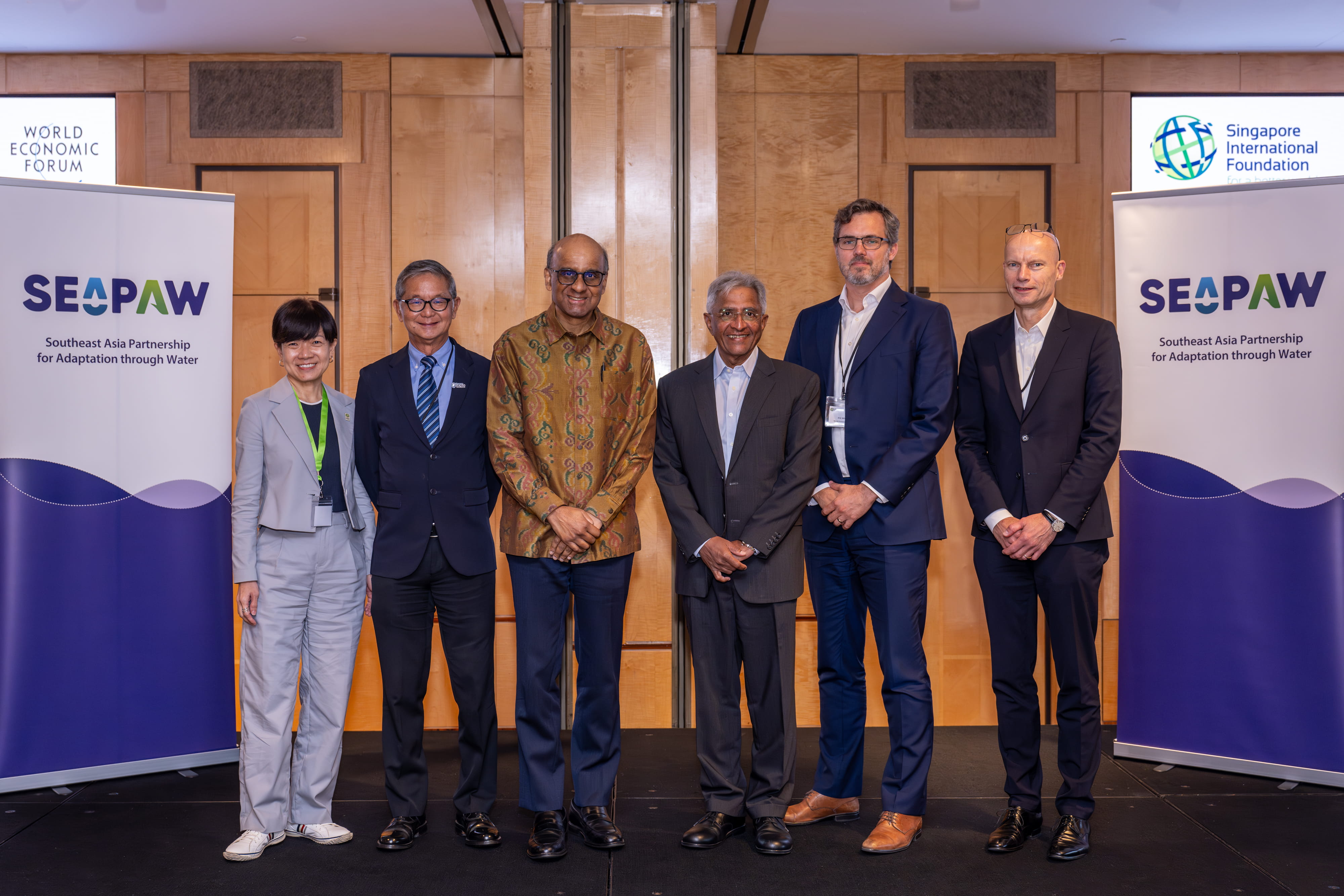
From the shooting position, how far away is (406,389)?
3086 mm

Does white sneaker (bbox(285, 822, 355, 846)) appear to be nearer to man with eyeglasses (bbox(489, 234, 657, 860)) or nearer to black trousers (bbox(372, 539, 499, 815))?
black trousers (bbox(372, 539, 499, 815))

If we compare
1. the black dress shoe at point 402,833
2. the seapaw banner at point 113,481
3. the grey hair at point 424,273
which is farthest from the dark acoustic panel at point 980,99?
the black dress shoe at point 402,833

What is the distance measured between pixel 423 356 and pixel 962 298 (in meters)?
2.86

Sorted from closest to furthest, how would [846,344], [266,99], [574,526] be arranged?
[574,526]
[846,344]
[266,99]

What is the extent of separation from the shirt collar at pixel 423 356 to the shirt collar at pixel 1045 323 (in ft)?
6.28

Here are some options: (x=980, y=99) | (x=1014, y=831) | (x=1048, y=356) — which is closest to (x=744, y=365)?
(x=1048, y=356)

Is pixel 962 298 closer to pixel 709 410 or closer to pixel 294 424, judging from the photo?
pixel 709 410

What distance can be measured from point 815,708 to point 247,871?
8.90ft

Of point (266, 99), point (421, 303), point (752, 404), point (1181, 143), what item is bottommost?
point (752, 404)

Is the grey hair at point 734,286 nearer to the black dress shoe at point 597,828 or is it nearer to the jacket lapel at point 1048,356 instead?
the jacket lapel at point 1048,356

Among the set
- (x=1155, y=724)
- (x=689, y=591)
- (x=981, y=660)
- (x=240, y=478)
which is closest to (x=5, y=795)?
(x=240, y=478)

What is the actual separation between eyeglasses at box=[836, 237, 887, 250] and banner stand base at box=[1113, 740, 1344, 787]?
249 centimetres

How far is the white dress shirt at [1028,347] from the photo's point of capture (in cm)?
312

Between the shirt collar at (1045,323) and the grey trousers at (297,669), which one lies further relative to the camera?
the shirt collar at (1045,323)
